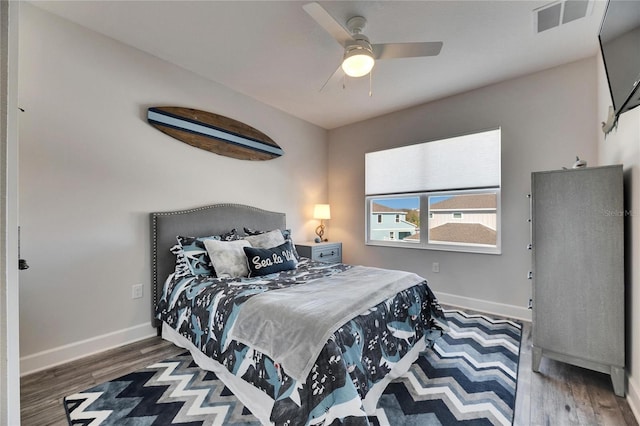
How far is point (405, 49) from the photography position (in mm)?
2018

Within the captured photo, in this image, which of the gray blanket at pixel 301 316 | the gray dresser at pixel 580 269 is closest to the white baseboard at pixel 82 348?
the gray blanket at pixel 301 316

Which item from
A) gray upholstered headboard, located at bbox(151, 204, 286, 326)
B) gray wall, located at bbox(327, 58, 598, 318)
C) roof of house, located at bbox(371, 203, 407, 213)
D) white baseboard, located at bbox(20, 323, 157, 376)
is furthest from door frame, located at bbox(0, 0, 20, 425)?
roof of house, located at bbox(371, 203, 407, 213)

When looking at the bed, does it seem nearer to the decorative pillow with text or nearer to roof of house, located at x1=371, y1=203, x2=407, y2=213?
the decorative pillow with text

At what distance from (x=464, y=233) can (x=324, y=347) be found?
9.26ft

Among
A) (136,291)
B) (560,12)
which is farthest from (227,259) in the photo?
(560,12)

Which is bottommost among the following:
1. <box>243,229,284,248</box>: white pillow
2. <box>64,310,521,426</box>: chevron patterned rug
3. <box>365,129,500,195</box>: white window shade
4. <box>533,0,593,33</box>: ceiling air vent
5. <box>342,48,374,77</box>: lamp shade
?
<box>64,310,521,426</box>: chevron patterned rug

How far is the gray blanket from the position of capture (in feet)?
4.56

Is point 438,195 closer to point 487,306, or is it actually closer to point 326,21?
point 487,306

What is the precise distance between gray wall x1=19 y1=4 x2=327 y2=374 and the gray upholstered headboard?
87mm

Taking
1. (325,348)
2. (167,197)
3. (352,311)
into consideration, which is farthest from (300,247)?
(325,348)

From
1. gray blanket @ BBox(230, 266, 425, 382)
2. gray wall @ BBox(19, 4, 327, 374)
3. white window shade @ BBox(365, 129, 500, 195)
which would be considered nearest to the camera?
gray blanket @ BBox(230, 266, 425, 382)

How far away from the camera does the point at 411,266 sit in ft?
12.6

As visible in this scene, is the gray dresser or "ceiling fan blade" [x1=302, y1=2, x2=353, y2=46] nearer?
"ceiling fan blade" [x1=302, y1=2, x2=353, y2=46]

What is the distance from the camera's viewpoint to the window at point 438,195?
330 cm
